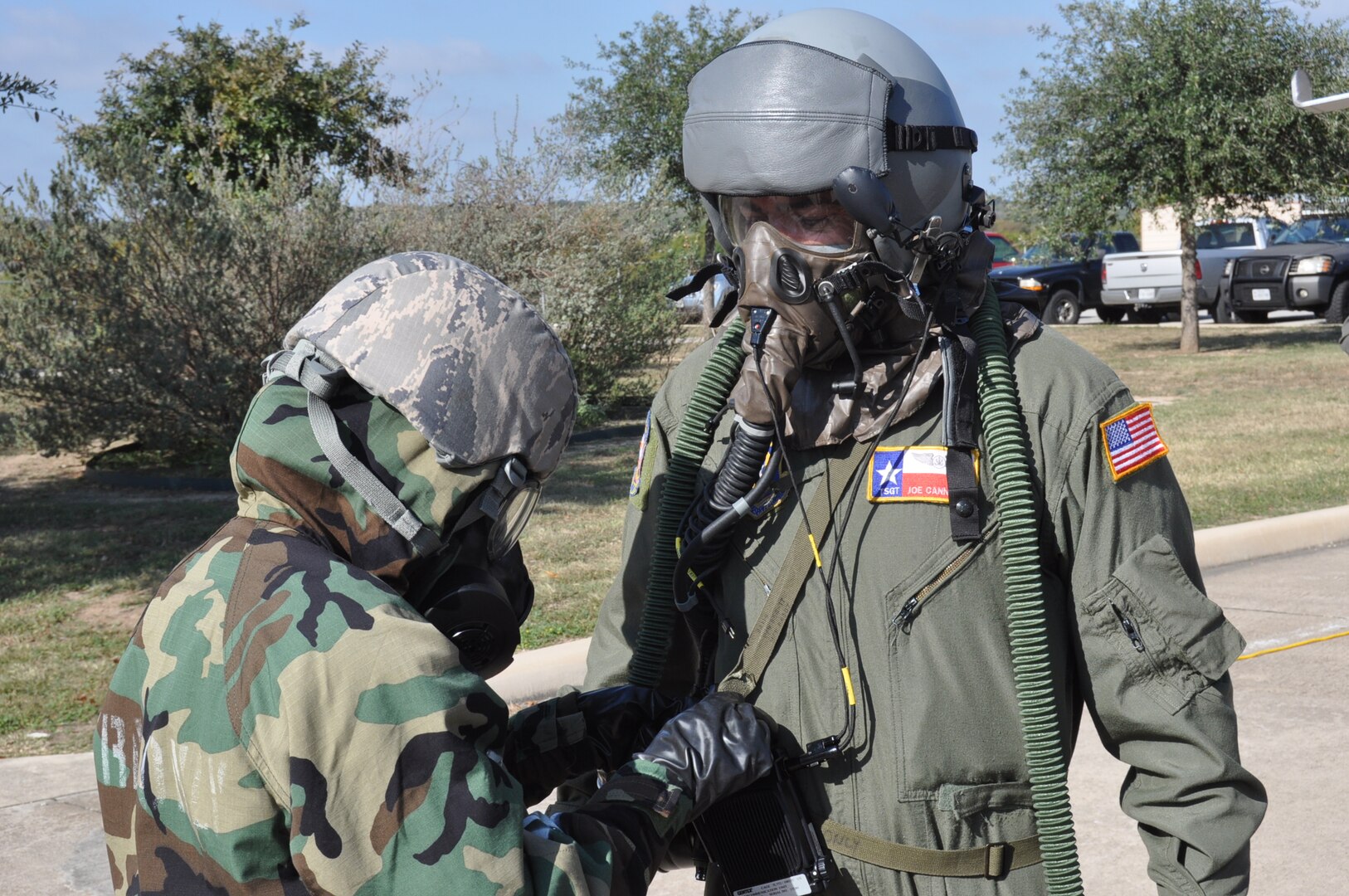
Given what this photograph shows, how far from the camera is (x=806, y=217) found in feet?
7.24

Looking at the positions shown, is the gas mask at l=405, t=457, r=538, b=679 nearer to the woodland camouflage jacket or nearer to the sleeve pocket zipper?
the woodland camouflage jacket

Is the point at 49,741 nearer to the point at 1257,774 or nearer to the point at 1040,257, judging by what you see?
the point at 1257,774

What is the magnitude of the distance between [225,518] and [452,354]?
7.63 m

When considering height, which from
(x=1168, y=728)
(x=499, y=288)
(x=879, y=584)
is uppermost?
(x=499, y=288)

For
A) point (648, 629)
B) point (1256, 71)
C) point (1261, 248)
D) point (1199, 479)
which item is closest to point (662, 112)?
point (1256, 71)

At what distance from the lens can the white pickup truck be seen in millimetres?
23375

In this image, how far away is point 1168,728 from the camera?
6.45ft

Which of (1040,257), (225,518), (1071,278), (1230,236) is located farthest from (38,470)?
(1230,236)

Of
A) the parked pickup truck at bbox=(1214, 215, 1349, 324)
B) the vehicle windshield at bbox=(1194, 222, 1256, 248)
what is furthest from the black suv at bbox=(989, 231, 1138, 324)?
the parked pickup truck at bbox=(1214, 215, 1349, 324)

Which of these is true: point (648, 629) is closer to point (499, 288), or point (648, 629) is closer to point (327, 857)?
point (499, 288)

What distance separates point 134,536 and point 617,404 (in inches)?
249

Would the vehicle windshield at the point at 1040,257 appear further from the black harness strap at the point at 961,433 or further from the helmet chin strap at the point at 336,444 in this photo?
the helmet chin strap at the point at 336,444

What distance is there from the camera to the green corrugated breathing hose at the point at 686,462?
2354 mm

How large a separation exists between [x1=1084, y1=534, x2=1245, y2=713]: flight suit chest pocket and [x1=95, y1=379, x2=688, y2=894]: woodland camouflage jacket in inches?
32.1
